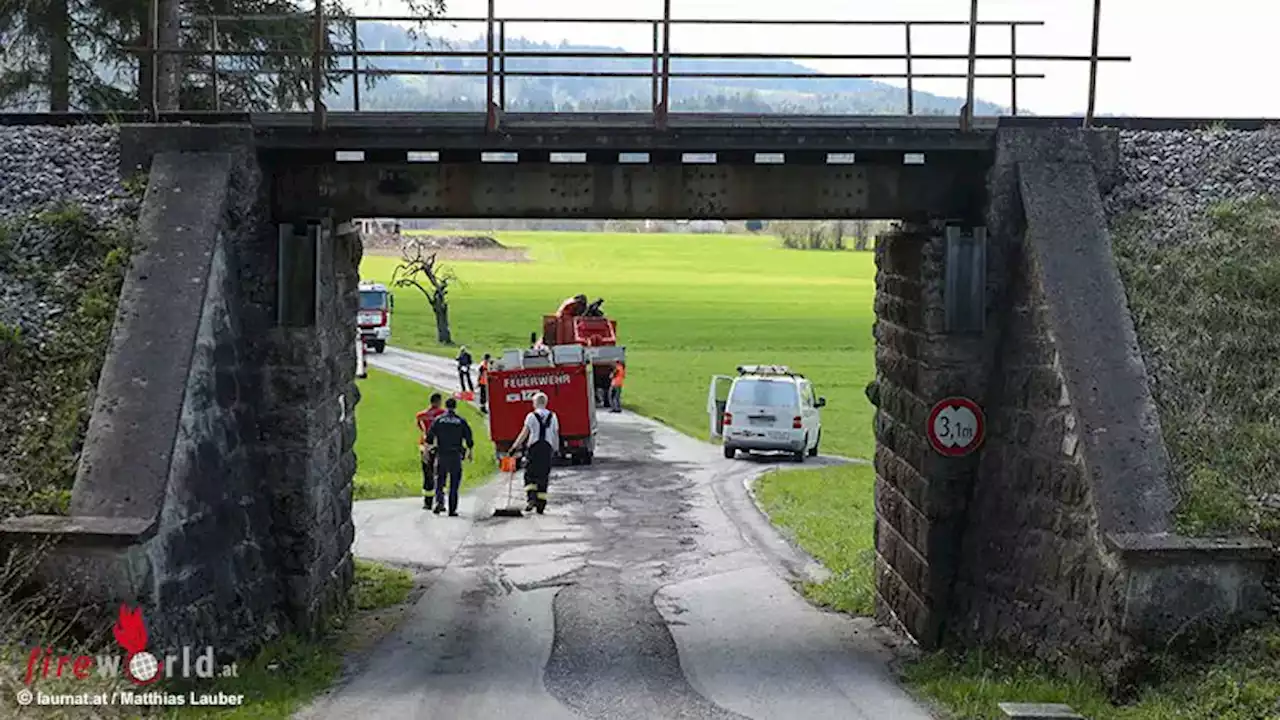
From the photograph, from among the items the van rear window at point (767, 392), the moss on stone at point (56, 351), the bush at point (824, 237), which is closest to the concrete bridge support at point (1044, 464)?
the moss on stone at point (56, 351)

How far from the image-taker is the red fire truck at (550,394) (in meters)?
34.1

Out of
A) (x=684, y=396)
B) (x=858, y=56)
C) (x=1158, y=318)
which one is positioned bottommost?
(x=684, y=396)

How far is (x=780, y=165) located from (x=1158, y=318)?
4.20 meters

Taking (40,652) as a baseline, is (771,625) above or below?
below

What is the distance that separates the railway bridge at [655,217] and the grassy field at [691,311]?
2726 centimetres

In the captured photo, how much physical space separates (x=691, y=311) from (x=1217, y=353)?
92.8 meters

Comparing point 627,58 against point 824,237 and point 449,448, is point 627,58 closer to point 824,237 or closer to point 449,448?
point 449,448

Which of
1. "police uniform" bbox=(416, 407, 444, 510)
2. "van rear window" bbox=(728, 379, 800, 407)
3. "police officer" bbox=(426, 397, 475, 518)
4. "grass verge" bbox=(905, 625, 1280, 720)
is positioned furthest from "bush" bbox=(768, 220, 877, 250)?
"grass verge" bbox=(905, 625, 1280, 720)

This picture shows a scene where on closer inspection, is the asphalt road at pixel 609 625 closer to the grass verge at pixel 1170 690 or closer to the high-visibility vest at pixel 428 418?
the grass verge at pixel 1170 690

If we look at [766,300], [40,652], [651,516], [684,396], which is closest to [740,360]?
[684,396]

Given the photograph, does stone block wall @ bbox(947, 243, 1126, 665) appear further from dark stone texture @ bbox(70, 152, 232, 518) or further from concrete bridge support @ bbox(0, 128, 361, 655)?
dark stone texture @ bbox(70, 152, 232, 518)

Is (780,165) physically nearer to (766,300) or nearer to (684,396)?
(684,396)

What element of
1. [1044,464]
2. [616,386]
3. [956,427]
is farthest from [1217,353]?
[616,386]

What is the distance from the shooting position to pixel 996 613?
15.3 metres
